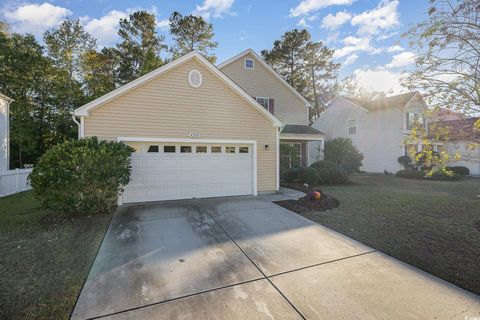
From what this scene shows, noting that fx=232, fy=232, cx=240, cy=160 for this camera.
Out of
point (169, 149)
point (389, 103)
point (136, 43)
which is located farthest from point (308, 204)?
point (136, 43)

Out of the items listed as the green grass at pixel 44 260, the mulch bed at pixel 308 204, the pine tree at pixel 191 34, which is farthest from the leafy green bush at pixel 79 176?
the pine tree at pixel 191 34

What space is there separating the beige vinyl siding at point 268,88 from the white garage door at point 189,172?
7553mm

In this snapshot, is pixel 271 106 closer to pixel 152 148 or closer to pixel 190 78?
pixel 190 78

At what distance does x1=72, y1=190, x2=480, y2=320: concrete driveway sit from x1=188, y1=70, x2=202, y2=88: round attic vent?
17.4 feet

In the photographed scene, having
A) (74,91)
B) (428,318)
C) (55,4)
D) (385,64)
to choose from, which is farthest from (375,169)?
(74,91)

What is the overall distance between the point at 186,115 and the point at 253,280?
648cm

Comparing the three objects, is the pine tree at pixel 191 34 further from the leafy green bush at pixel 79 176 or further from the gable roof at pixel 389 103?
the leafy green bush at pixel 79 176

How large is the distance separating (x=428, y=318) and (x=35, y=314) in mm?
4356

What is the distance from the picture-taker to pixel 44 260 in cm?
388

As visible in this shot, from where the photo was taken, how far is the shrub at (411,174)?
52.2ft

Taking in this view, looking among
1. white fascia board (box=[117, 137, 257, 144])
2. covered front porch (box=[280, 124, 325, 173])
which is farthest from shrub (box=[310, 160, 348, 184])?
white fascia board (box=[117, 137, 257, 144])

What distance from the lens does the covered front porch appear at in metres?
14.6

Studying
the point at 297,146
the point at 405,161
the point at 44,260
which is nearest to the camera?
the point at 44,260

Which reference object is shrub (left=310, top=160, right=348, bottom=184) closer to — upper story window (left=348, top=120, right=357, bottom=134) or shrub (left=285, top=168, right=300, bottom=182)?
shrub (left=285, top=168, right=300, bottom=182)
